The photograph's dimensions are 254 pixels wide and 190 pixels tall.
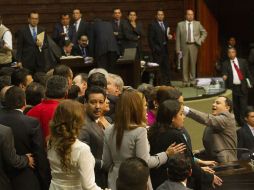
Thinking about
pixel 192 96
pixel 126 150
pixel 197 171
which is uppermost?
pixel 126 150

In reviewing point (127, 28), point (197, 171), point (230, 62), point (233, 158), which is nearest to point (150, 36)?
point (127, 28)

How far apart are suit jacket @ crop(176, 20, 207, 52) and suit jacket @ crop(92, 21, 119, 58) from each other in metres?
2.34

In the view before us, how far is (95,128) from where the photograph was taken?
→ 4.48 m

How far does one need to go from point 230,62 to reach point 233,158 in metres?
5.73

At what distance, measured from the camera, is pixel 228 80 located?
11617 mm

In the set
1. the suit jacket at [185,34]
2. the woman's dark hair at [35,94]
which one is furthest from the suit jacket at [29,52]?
the woman's dark hair at [35,94]

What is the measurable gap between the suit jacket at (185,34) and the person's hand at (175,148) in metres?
8.67

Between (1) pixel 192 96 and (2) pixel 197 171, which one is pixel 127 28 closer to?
(1) pixel 192 96

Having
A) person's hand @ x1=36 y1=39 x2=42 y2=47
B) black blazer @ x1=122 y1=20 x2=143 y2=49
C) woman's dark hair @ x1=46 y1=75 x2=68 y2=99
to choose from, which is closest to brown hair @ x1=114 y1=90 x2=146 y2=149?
woman's dark hair @ x1=46 y1=75 x2=68 y2=99

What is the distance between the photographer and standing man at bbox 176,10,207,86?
12805 millimetres

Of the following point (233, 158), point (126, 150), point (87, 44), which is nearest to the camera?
point (126, 150)

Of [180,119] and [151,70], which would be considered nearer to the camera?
[180,119]

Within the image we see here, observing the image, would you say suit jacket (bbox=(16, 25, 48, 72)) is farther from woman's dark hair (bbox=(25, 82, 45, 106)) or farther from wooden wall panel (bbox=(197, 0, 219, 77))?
woman's dark hair (bbox=(25, 82, 45, 106))

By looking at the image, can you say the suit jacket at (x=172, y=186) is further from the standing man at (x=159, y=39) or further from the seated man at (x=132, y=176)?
the standing man at (x=159, y=39)
